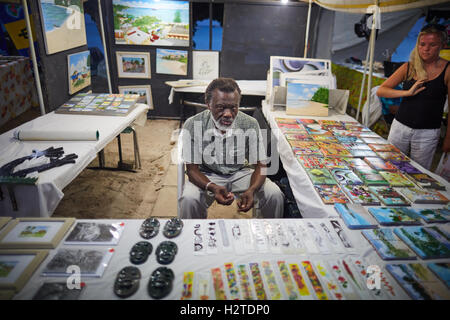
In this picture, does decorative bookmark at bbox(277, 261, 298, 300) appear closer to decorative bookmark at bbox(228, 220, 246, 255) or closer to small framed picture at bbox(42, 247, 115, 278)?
decorative bookmark at bbox(228, 220, 246, 255)

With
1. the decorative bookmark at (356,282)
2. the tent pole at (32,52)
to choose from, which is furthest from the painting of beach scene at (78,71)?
the decorative bookmark at (356,282)

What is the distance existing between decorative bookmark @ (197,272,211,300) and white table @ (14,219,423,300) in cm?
2

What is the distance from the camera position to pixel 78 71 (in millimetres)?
3271

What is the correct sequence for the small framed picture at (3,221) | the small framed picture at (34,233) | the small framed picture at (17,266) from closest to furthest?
the small framed picture at (17,266), the small framed picture at (34,233), the small framed picture at (3,221)

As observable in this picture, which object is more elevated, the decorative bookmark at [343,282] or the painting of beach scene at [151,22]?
the painting of beach scene at [151,22]

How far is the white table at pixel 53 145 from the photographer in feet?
5.21

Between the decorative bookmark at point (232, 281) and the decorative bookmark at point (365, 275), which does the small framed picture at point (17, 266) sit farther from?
the decorative bookmark at point (365, 275)

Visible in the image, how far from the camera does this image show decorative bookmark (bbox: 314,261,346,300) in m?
1.00

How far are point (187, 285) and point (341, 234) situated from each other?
2.52 ft

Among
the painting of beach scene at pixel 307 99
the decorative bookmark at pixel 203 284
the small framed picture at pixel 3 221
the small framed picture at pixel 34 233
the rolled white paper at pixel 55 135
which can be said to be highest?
the painting of beach scene at pixel 307 99

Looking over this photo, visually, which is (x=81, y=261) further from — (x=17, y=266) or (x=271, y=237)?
(x=271, y=237)

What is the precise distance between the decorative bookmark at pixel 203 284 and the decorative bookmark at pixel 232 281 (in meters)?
0.08

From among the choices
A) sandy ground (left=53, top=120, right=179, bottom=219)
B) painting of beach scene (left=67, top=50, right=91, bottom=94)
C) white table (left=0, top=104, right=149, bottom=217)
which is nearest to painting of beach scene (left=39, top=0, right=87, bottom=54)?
painting of beach scene (left=67, top=50, right=91, bottom=94)

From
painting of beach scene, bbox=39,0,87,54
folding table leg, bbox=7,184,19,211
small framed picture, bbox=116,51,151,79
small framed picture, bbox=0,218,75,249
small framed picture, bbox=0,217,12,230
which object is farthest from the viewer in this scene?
small framed picture, bbox=116,51,151,79
